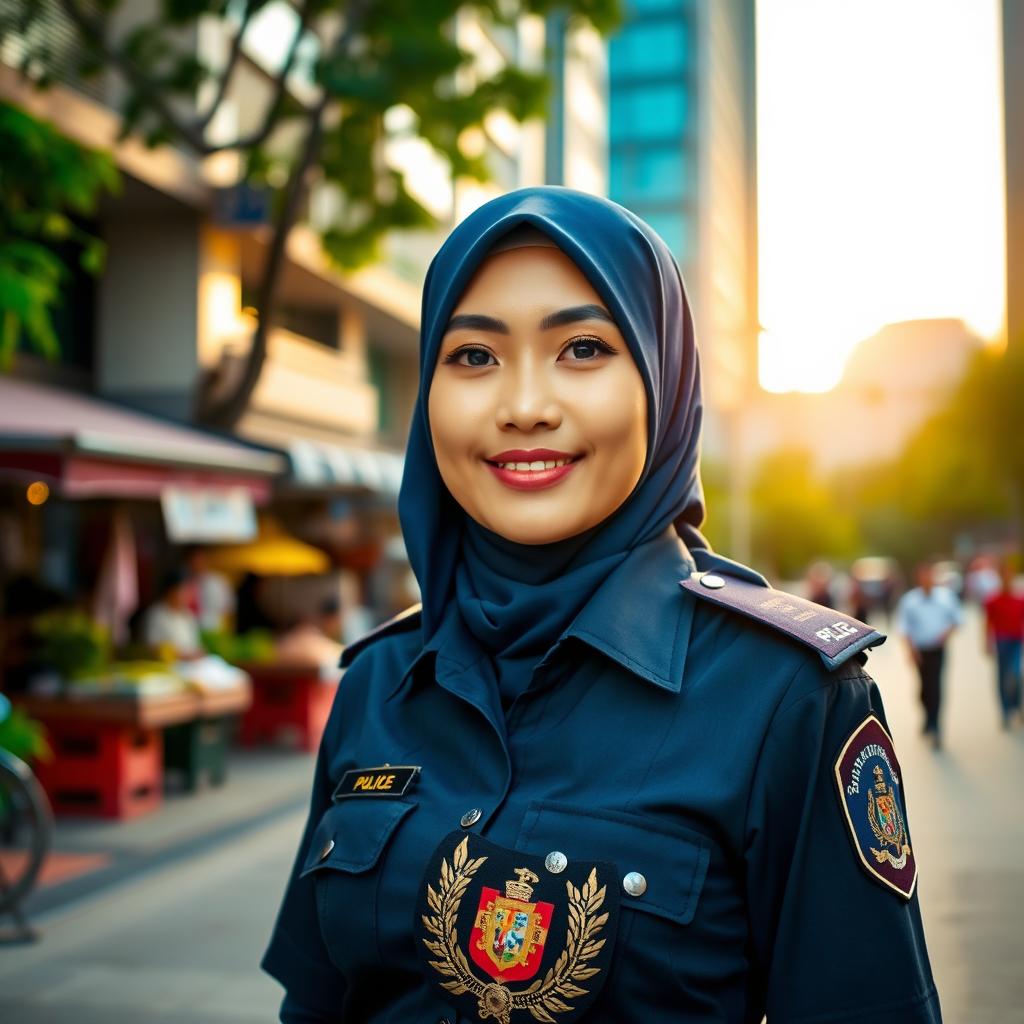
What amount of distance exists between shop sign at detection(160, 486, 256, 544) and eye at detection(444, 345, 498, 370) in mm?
8125

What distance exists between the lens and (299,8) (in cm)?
1185

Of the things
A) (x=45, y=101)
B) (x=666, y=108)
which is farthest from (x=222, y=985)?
(x=666, y=108)

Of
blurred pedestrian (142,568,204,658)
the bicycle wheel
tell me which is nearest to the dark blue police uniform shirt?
the bicycle wheel

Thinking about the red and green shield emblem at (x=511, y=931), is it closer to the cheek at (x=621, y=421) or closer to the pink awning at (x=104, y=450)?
the cheek at (x=621, y=421)

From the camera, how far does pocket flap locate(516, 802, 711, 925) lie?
1596 millimetres

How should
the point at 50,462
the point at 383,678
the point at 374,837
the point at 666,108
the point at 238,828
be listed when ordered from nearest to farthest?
the point at 374,837 → the point at 383,678 → the point at 50,462 → the point at 238,828 → the point at 666,108

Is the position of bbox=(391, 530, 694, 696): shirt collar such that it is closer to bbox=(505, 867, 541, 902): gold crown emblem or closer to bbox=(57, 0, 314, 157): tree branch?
bbox=(505, 867, 541, 902): gold crown emblem

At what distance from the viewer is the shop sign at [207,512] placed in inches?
401

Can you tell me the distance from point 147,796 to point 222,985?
4.16m

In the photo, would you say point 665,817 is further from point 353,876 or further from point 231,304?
point 231,304

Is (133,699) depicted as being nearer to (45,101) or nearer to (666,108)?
(45,101)

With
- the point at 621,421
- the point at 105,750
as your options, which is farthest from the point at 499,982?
the point at 105,750

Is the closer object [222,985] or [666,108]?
[222,985]

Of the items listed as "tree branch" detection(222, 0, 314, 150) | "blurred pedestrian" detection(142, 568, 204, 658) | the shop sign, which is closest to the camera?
the shop sign
